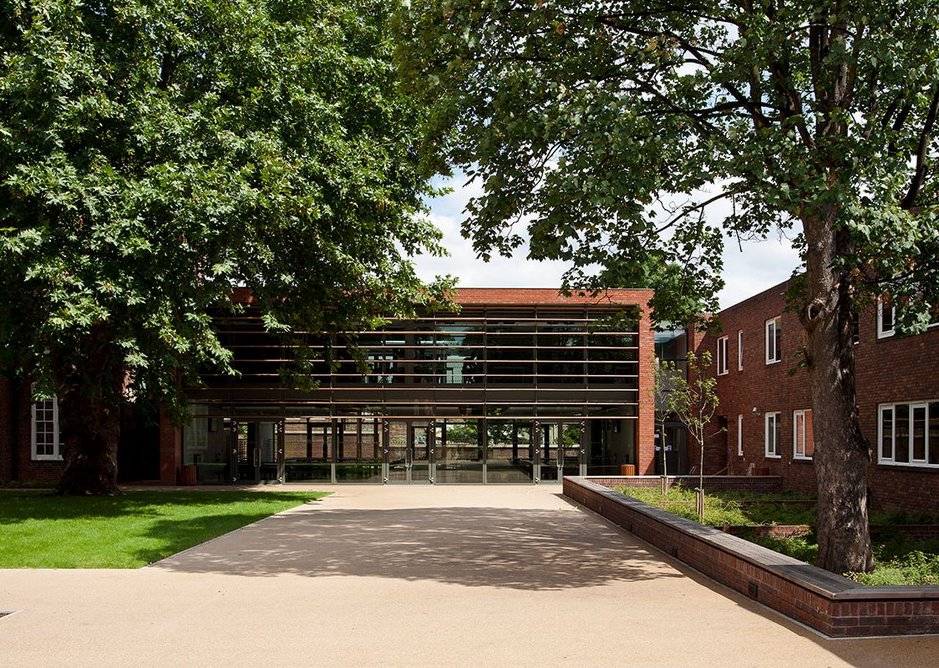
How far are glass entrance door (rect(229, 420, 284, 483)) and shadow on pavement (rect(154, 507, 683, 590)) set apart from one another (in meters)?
10.5

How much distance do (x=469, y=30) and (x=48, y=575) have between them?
28.0 ft

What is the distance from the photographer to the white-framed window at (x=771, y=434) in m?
26.6

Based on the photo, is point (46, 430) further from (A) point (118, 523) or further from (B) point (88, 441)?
(A) point (118, 523)

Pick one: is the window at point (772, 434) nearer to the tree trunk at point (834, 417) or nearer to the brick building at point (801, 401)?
the brick building at point (801, 401)

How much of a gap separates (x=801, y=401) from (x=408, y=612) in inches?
702

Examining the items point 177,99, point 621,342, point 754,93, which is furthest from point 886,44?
point 621,342

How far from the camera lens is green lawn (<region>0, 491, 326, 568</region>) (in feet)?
43.5

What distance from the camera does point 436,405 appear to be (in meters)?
29.6

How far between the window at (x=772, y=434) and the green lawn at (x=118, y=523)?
507 inches

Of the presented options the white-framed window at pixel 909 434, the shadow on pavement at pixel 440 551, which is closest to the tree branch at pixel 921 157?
the shadow on pavement at pixel 440 551

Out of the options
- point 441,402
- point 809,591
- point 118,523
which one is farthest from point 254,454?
point 809,591

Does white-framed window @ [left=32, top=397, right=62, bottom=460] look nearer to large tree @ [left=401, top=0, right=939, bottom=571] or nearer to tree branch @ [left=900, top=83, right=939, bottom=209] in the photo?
large tree @ [left=401, top=0, right=939, bottom=571]

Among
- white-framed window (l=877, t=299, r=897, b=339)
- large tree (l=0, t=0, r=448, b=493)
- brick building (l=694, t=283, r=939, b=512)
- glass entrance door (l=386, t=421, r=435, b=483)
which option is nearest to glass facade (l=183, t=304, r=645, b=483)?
glass entrance door (l=386, t=421, r=435, b=483)

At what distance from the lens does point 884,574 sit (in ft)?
33.3
